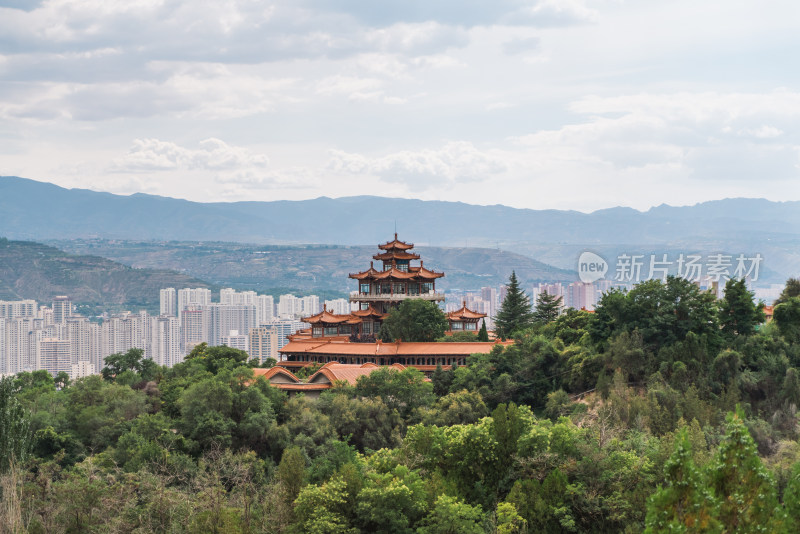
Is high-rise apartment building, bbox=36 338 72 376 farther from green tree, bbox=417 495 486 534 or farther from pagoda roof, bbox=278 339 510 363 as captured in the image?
green tree, bbox=417 495 486 534

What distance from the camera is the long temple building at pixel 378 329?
1184 inches

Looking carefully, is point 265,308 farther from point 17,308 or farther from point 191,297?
point 17,308

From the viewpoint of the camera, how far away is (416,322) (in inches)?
1246

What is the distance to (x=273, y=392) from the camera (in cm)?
2564

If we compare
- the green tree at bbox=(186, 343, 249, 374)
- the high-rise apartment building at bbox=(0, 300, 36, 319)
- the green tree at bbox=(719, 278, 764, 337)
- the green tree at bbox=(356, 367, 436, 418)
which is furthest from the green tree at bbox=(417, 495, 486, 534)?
the high-rise apartment building at bbox=(0, 300, 36, 319)

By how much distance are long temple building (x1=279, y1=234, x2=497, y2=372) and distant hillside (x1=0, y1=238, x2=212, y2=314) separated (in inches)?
5438

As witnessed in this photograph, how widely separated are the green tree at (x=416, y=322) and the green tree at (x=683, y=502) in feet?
66.3

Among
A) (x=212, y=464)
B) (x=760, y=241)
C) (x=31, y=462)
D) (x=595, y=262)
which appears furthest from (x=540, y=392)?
(x=760, y=241)

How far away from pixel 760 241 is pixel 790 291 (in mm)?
170129

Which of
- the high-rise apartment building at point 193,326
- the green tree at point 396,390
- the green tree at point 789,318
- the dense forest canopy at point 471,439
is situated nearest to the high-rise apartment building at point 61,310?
the high-rise apartment building at point 193,326

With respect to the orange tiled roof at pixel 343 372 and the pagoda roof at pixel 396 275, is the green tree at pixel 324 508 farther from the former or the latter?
the pagoda roof at pixel 396 275

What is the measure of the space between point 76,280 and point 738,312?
163214 millimetres

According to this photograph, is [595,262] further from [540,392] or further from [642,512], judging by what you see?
[642,512]

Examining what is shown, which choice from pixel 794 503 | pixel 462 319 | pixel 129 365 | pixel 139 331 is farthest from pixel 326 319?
pixel 139 331
